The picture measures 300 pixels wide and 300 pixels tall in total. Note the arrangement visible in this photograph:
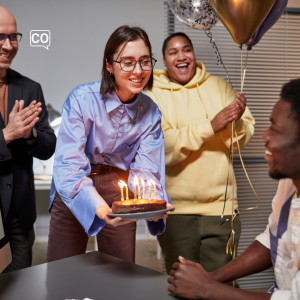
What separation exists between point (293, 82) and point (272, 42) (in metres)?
2.58

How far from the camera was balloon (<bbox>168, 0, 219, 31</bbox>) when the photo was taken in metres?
2.27

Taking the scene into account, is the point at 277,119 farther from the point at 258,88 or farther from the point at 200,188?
the point at 258,88

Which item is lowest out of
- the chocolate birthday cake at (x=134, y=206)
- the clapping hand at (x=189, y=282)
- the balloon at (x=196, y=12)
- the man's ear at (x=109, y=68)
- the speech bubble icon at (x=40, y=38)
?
the clapping hand at (x=189, y=282)

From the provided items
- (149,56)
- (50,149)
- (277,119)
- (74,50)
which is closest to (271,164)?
(277,119)

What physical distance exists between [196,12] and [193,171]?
1.02 m

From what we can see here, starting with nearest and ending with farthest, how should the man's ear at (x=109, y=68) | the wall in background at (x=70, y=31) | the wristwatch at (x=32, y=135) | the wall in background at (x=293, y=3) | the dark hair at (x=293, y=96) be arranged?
the dark hair at (x=293, y=96) → the man's ear at (x=109, y=68) → the wristwatch at (x=32, y=135) → the wall in background at (x=293, y=3) → the wall in background at (x=70, y=31)

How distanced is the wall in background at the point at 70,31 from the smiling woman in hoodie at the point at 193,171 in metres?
2.06

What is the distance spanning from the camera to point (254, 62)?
3365mm

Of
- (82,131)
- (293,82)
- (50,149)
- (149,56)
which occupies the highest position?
(149,56)

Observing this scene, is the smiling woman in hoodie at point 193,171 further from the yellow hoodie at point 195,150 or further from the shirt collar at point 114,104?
the shirt collar at point 114,104

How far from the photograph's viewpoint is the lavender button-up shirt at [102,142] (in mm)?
1618

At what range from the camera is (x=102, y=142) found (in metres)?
1.81

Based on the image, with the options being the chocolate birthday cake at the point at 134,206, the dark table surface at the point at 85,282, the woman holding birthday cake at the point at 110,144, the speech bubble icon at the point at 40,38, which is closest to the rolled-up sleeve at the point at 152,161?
the woman holding birthday cake at the point at 110,144

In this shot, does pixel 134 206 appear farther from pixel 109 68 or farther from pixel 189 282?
pixel 109 68
